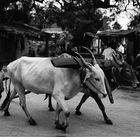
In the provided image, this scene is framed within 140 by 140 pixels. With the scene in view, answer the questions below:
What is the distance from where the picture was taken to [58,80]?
5590mm

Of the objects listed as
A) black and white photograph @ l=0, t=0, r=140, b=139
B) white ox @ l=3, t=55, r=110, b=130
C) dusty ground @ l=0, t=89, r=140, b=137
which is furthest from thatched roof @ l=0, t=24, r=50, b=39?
white ox @ l=3, t=55, r=110, b=130

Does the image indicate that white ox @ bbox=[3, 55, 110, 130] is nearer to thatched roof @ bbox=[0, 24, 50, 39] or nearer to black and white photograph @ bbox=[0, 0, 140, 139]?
black and white photograph @ bbox=[0, 0, 140, 139]

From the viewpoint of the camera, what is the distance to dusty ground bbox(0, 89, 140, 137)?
18.0ft

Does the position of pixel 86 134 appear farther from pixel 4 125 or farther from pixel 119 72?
pixel 119 72

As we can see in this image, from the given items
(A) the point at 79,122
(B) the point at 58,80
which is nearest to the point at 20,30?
(A) the point at 79,122

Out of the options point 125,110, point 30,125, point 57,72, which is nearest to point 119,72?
point 125,110

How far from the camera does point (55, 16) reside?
74.3ft

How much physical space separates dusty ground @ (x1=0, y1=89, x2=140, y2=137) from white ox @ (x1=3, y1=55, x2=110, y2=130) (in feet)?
0.95

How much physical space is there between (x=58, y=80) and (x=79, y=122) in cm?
130

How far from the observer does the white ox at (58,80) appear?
5441 millimetres

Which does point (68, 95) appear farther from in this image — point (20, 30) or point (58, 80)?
point (20, 30)

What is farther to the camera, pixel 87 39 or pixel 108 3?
pixel 87 39

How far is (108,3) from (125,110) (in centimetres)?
1467

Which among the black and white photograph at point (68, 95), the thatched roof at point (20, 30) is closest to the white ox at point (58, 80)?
the black and white photograph at point (68, 95)
